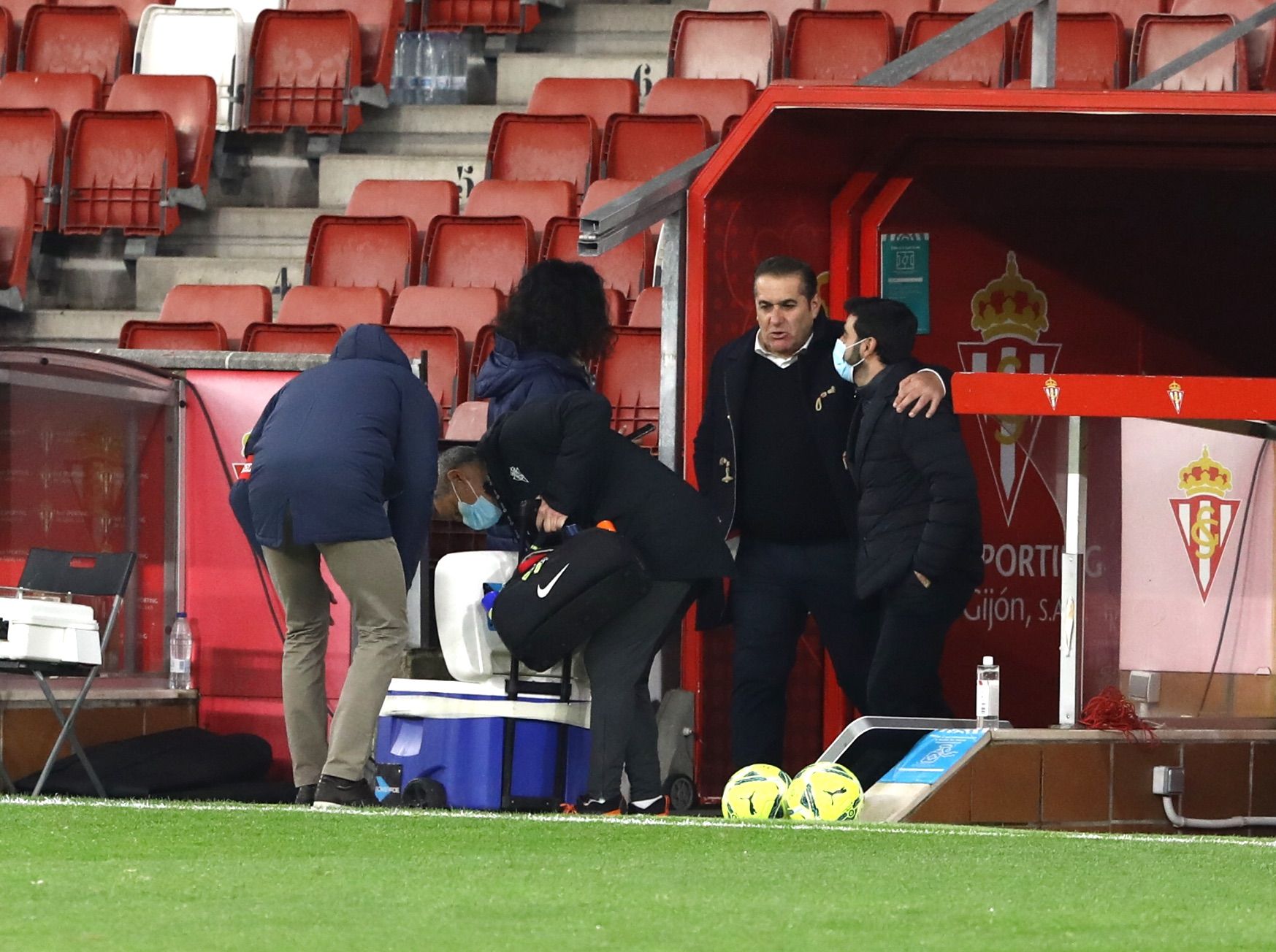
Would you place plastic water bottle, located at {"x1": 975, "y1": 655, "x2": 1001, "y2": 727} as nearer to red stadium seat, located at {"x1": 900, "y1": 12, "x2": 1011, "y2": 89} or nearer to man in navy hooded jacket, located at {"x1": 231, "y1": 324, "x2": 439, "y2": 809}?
man in navy hooded jacket, located at {"x1": 231, "y1": 324, "x2": 439, "y2": 809}

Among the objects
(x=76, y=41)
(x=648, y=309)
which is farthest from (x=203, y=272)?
(x=648, y=309)

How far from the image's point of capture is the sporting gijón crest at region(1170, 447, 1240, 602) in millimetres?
7230

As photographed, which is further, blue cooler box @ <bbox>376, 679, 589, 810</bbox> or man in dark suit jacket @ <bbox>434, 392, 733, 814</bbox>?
blue cooler box @ <bbox>376, 679, 589, 810</bbox>

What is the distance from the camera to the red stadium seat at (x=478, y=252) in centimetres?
1094

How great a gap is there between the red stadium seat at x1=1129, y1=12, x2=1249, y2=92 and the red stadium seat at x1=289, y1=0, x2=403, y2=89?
4.22 meters

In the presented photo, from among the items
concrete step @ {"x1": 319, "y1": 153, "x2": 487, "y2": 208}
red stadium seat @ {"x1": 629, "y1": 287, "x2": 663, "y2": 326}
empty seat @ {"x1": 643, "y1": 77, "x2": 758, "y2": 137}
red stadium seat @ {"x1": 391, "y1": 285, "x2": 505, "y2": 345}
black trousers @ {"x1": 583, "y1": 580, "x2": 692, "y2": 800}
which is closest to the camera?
black trousers @ {"x1": 583, "y1": 580, "x2": 692, "y2": 800}

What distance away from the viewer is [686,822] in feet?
19.5

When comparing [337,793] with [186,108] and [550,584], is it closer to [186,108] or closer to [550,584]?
[550,584]

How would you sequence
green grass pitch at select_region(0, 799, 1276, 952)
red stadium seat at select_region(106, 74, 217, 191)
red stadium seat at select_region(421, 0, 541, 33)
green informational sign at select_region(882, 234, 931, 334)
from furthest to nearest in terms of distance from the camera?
red stadium seat at select_region(421, 0, 541, 33) < red stadium seat at select_region(106, 74, 217, 191) < green informational sign at select_region(882, 234, 931, 334) < green grass pitch at select_region(0, 799, 1276, 952)

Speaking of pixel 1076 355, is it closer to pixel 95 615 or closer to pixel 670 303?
pixel 670 303

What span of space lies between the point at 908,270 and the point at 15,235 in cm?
551

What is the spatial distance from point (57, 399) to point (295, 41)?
199 inches

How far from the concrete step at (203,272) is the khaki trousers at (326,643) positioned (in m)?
5.69

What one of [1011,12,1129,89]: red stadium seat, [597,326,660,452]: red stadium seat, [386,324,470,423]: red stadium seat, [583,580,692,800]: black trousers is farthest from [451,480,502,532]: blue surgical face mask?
[1011,12,1129,89]: red stadium seat
